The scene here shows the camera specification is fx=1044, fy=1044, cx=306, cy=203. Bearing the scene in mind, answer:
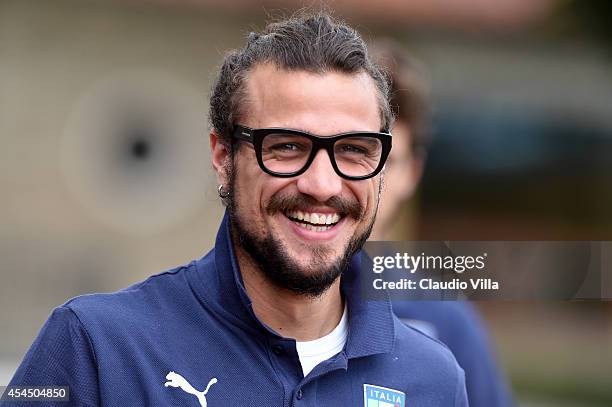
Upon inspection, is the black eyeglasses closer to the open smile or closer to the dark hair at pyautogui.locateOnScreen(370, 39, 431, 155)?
the open smile

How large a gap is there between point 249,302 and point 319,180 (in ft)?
1.18

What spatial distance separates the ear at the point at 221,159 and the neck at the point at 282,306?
0.21 meters

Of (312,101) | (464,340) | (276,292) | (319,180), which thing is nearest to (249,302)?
(276,292)

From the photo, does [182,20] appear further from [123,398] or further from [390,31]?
[123,398]

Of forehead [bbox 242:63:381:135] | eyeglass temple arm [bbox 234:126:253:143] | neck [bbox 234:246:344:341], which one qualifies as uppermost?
forehead [bbox 242:63:381:135]

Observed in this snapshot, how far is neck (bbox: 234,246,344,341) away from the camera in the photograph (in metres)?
2.65

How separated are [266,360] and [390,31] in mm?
7611

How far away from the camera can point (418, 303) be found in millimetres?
3928

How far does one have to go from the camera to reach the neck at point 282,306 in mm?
2648

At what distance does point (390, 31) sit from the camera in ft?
32.2

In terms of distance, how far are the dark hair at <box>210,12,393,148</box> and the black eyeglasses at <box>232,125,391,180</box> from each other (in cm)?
14

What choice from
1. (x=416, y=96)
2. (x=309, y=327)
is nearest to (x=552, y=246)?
(x=416, y=96)

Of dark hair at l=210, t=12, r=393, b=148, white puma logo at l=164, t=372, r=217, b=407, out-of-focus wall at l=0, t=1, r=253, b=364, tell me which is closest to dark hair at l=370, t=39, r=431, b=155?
dark hair at l=210, t=12, r=393, b=148

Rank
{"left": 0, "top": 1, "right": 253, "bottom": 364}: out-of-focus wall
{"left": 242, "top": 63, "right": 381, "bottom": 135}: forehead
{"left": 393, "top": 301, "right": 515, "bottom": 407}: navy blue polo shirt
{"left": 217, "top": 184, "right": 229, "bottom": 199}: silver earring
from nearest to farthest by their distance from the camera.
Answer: {"left": 242, "top": 63, "right": 381, "bottom": 135}: forehead
{"left": 217, "top": 184, "right": 229, "bottom": 199}: silver earring
{"left": 393, "top": 301, "right": 515, "bottom": 407}: navy blue polo shirt
{"left": 0, "top": 1, "right": 253, "bottom": 364}: out-of-focus wall
